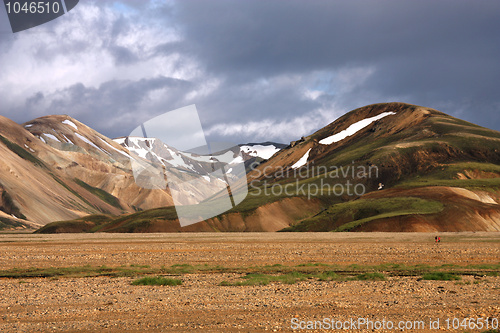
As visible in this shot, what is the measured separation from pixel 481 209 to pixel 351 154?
7567 centimetres

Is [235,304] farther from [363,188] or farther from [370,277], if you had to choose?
[363,188]

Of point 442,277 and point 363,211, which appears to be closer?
point 442,277

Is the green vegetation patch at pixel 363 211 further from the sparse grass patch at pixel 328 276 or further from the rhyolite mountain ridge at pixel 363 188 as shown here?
the sparse grass patch at pixel 328 276

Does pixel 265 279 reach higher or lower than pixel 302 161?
lower

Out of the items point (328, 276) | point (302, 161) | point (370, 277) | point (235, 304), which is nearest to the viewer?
point (235, 304)

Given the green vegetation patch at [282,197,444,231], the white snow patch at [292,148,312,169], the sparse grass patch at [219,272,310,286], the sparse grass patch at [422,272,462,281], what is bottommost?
the green vegetation patch at [282,197,444,231]

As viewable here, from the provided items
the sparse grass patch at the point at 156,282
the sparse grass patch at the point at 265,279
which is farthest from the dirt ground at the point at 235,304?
the sparse grass patch at the point at 265,279

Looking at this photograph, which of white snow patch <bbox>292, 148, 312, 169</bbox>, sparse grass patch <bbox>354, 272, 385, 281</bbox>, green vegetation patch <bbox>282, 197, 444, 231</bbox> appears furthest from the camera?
white snow patch <bbox>292, 148, 312, 169</bbox>

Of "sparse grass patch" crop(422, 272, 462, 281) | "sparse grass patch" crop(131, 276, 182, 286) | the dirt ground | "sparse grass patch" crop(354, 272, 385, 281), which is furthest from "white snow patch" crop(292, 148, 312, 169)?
"sparse grass patch" crop(131, 276, 182, 286)

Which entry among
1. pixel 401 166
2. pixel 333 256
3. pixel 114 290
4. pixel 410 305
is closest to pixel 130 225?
pixel 401 166

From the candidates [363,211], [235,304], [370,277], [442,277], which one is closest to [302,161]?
[363,211]

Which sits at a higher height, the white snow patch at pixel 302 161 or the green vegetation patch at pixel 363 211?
the white snow patch at pixel 302 161

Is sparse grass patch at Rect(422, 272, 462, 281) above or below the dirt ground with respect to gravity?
below

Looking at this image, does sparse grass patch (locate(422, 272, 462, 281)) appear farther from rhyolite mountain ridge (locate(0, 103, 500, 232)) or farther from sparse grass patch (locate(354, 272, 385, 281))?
rhyolite mountain ridge (locate(0, 103, 500, 232))
